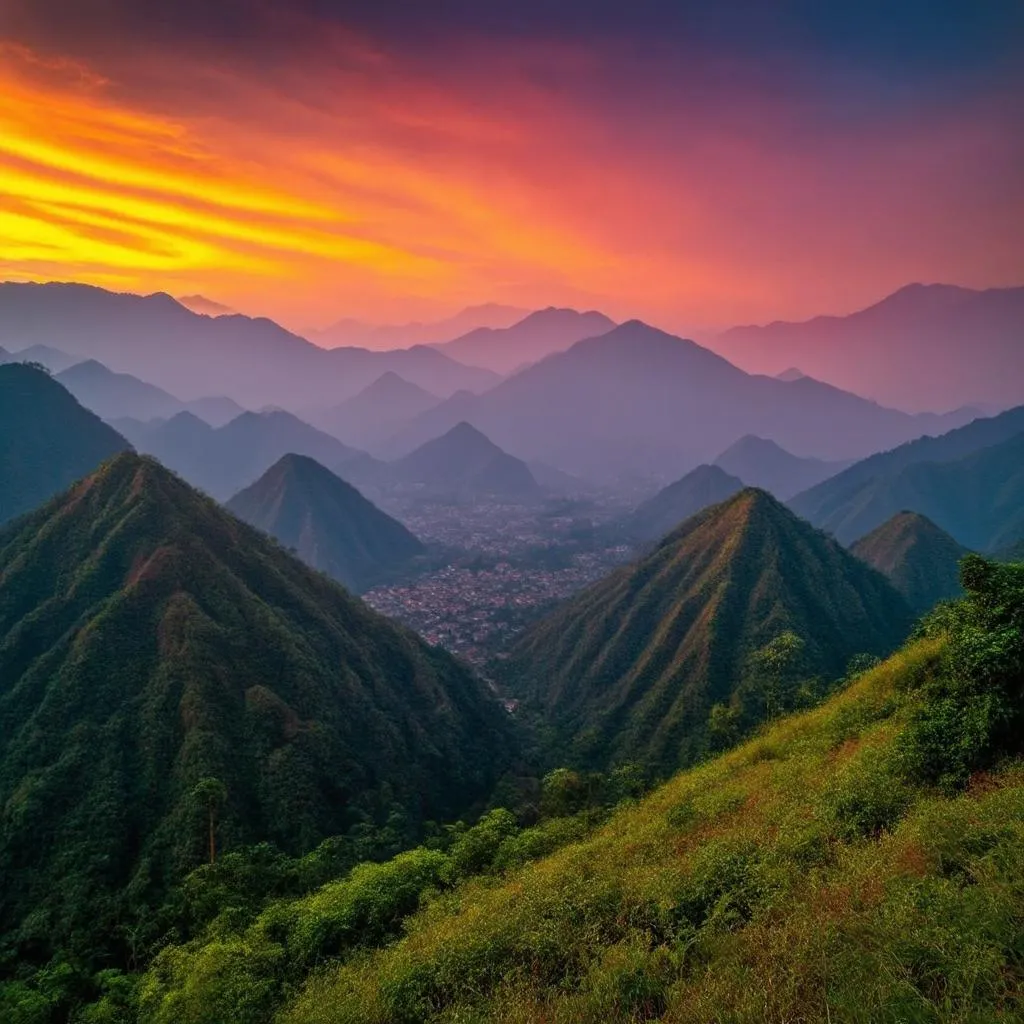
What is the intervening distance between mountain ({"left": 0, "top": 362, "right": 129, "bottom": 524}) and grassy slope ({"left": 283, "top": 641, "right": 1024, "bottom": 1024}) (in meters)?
127

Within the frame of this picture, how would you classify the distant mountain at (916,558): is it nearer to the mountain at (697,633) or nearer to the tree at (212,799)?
the mountain at (697,633)

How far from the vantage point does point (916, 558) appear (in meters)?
110

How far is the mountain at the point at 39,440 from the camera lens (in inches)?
4387

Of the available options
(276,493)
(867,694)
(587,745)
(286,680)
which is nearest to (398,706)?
(286,680)

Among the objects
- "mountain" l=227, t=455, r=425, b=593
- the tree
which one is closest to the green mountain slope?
the tree

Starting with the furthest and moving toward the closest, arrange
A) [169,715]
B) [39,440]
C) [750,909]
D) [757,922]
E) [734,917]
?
[39,440] < [169,715] < [750,909] < [734,917] < [757,922]

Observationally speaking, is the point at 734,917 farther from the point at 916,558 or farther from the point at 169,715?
the point at 916,558

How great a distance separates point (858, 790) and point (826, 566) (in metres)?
76.0

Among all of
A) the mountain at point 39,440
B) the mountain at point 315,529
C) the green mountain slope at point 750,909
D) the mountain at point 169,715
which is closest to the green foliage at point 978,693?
the green mountain slope at point 750,909

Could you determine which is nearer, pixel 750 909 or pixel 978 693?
pixel 750 909

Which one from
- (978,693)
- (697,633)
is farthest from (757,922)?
(697,633)

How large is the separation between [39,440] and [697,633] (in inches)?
5375

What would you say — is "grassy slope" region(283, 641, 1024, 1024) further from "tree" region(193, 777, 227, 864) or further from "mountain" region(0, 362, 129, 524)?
"mountain" region(0, 362, 129, 524)

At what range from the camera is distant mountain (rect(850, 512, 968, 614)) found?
340ft
